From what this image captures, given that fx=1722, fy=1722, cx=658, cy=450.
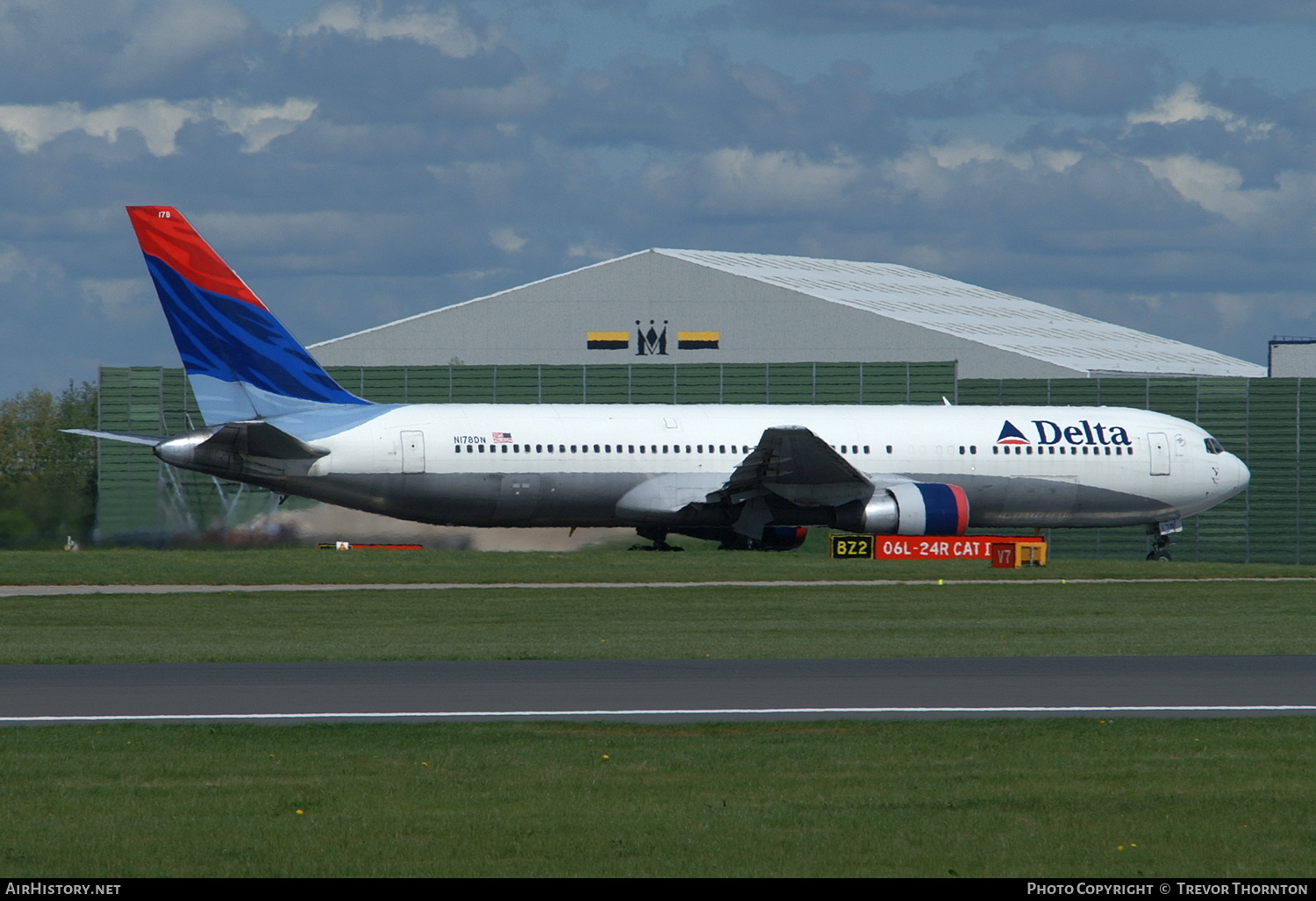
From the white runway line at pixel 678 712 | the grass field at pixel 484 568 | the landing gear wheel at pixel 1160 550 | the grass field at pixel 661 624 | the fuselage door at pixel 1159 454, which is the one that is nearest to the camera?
the white runway line at pixel 678 712

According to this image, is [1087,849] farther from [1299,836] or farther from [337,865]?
[337,865]

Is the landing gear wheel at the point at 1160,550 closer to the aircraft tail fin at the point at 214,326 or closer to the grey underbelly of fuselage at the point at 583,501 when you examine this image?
the grey underbelly of fuselage at the point at 583,501

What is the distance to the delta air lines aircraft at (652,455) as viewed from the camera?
3859 cm

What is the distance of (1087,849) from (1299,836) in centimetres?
128

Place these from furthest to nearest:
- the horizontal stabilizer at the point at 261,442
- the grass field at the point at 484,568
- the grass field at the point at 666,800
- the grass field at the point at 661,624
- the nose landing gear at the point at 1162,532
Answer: the nose landing gear at the point at 1162,532 < the horizontal stabilizer at the point at 261,442 < the grass field at the point at 484,568 < the grass field at the point at 661,624 < the grass field at the point at 666,800

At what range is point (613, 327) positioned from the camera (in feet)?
272

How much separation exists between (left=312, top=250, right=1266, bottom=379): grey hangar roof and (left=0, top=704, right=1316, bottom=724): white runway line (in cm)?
5937

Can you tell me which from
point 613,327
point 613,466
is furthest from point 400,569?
point 613,327

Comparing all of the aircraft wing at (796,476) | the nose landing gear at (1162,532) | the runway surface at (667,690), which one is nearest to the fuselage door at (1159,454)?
the nose landing gear at (1162,532)

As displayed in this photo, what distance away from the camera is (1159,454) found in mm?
44500

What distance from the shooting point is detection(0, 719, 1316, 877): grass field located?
363 inches

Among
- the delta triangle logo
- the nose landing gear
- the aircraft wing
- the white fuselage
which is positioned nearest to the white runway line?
the white fuselage

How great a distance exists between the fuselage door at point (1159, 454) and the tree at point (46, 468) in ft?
86.0

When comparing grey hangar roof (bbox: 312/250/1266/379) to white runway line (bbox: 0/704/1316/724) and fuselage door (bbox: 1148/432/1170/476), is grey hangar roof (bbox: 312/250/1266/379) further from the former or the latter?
white runway line (bbox: 0/704/1316/724)
